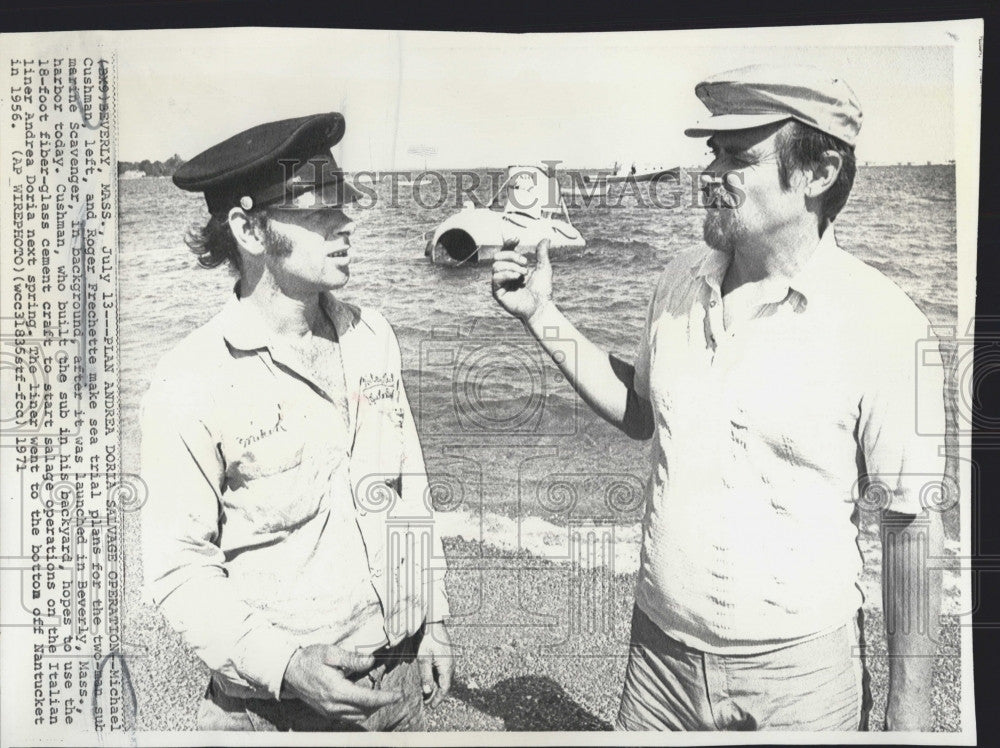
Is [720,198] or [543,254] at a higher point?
[720,198]

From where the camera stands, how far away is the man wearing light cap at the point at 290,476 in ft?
5.61

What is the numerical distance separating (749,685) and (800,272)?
82cm

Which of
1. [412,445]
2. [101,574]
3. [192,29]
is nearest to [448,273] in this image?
[412,445]

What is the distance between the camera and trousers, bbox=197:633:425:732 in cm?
173

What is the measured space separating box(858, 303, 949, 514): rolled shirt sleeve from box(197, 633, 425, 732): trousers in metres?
0.98

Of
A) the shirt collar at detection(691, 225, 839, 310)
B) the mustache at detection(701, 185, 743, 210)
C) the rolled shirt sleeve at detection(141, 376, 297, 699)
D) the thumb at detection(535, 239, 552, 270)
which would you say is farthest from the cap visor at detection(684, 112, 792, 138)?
the rolled shirt sleeve at detection(141, 376, 297, 699)

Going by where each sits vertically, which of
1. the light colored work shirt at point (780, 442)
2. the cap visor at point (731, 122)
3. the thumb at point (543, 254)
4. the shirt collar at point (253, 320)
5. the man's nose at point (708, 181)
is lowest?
the light colored work shirt at point (780, 442)

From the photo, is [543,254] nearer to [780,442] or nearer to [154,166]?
[780,442]

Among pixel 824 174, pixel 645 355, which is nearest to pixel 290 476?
pixel 645 355

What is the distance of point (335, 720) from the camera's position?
1.73 metres

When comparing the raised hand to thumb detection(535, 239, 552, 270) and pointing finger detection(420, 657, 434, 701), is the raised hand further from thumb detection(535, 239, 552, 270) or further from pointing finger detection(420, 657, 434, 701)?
pointing finger detection(420, 657, 434, 701)

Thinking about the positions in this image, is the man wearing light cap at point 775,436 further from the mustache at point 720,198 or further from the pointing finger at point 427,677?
the pointing finger at point 427,677

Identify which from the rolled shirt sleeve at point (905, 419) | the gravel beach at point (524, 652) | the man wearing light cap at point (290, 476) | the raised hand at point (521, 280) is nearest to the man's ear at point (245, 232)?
the man wearing light cap at point (290, 476)

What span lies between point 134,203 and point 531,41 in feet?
2.82
